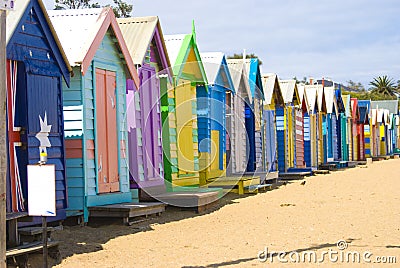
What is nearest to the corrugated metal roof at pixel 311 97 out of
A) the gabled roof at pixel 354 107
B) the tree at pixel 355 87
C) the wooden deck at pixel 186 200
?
the gabled roof at pixel 354 107

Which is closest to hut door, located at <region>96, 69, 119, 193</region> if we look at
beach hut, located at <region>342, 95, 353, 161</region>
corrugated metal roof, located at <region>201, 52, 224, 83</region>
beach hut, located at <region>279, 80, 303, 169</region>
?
corrugated metal roof, located at <region>201, 52, 224, 83</region>

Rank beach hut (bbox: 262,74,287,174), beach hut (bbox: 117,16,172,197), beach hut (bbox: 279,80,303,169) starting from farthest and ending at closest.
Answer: beach hut (bbox: 279,80,303,169)
beach hut (bbox: 262,74,287,174)
beach hut (bbox: 117,16,172,197)

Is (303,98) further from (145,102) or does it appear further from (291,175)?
(145,102)

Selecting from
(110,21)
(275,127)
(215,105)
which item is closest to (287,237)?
(110,21)

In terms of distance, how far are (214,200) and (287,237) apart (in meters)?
5.27

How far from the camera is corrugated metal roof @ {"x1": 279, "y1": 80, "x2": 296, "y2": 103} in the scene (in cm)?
2706

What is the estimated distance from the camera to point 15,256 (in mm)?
8172

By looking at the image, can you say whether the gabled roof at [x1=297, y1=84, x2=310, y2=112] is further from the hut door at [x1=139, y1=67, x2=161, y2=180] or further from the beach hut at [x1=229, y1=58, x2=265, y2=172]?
the hut door at [x1=139, y1=67, x2=161, y2=180]

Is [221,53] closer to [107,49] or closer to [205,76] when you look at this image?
[205,76]

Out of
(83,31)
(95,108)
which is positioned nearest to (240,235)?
(95,108)

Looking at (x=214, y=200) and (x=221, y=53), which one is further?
(x=221, y=53)

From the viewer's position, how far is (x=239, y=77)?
836 inches

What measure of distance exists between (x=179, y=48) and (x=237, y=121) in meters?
5.79

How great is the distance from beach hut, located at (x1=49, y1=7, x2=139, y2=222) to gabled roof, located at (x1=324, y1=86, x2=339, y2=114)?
22313mm
